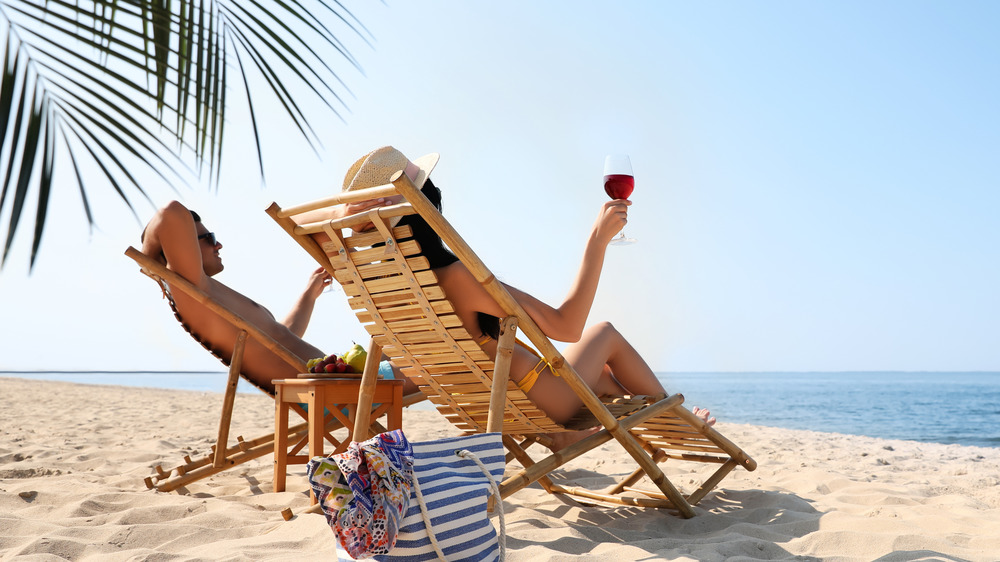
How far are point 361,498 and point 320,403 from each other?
4.87 feet

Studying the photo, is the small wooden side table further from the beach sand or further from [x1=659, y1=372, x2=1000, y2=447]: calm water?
[x1=659, y1=372, x2=1000, y2=447]: calm water

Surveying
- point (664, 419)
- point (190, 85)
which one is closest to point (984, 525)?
point (664, 419)

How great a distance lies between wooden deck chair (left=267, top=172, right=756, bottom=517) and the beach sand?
31 cm

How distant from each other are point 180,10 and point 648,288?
18684 millimetres

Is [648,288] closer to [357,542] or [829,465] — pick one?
[829,465]

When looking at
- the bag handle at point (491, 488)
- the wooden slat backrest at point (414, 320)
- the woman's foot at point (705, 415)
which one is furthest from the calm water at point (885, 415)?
the bag handle at point (491, 488)

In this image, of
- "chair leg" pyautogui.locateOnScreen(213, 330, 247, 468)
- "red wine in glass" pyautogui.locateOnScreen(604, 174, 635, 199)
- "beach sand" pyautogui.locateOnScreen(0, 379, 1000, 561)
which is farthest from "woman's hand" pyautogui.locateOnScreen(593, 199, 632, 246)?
"chair leg" pyautogui.locateOnScreen(213, 330, 247, 468)

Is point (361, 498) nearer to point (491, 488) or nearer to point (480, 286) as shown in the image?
point (491, 488)

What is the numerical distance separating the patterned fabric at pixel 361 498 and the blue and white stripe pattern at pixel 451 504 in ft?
0.20

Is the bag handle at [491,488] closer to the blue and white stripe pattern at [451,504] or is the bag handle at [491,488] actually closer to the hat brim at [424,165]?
the blue and white stripe pattern at [451,504]

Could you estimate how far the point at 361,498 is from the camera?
160 cm

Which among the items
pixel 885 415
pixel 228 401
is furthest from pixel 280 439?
pixel 885 415

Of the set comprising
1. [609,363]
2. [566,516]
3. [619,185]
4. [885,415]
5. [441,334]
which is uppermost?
[619,185]

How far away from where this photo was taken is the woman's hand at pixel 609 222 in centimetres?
243
